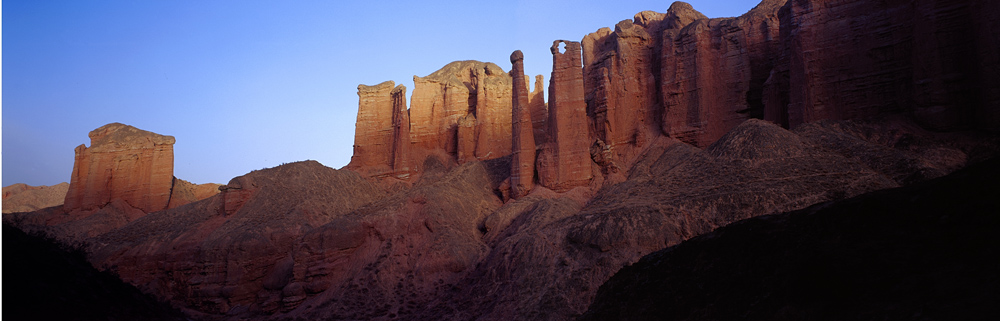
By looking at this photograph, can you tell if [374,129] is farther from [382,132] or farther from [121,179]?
[121,179]

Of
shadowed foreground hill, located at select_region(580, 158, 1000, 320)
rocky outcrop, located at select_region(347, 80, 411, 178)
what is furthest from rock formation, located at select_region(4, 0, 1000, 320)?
shadowed foreground hill, located at select_region(580, 158, 1000, 320)

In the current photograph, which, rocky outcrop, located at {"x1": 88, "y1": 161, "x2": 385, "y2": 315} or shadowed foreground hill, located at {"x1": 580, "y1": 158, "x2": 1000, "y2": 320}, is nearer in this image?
shadowed foreground hill, located at {"x1": 580, "y1": 158, "x2": 1000, "y2": 320}

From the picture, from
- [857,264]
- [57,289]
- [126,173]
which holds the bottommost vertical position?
[57,289]

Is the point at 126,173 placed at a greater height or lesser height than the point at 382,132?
lesser

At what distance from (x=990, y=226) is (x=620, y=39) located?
89.4 feet

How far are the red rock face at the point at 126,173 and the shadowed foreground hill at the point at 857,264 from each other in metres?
41.8

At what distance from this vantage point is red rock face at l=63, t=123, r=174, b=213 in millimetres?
39344

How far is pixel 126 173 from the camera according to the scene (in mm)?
39844

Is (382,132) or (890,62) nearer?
(890,62)

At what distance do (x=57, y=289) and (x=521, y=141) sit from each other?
22.1 meters

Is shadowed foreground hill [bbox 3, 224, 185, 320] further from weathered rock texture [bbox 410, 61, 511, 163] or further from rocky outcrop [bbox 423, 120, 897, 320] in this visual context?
weathered rock texture [bbox 410, 61, 511, 163]

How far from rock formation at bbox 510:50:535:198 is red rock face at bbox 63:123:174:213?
1129 inches

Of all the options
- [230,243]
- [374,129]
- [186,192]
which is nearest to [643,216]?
[230,243]

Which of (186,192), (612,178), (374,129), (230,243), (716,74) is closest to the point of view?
(230,243)
